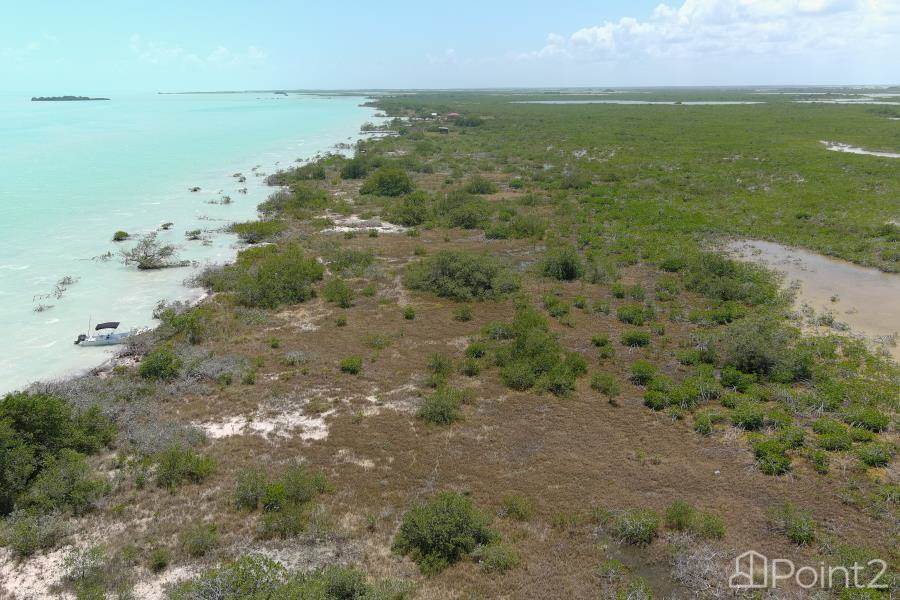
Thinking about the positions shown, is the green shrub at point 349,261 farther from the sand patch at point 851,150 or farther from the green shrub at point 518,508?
the sand patch at point 851,150

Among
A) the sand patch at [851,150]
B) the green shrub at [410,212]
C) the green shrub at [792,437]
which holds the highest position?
the sand patch at [851,150]

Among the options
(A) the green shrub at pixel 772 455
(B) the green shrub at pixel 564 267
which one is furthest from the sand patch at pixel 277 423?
(B) the green shrub at pixel 564 267

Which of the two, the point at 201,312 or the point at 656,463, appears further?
the point at 201,312

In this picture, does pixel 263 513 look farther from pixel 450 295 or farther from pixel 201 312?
pixel 450 295

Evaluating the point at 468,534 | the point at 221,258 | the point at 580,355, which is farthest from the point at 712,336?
the point at 221,258

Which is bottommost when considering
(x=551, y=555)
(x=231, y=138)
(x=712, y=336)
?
(x=551, y=555)

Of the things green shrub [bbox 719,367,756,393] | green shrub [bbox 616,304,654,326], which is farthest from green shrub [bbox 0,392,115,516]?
green shrub [bbox 616,304,654,326]

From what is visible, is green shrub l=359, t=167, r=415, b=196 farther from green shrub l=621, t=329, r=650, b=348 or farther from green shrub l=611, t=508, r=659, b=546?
green shrub l=611, t=508, r=659, b=546
